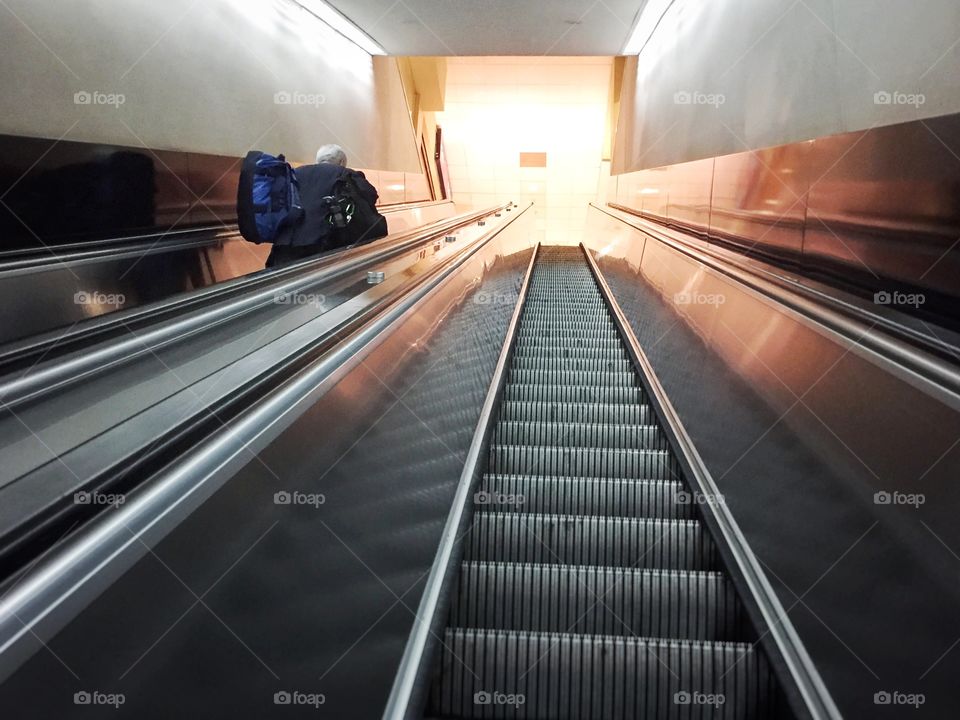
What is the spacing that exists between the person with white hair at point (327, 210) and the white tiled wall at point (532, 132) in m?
15.9

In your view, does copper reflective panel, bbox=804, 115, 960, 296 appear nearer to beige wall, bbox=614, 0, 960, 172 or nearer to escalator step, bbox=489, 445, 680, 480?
beige wall, bbox=614, 0, 960, 172

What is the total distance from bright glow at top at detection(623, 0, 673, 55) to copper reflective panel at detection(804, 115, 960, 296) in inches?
273

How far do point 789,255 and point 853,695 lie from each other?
11.3 feet

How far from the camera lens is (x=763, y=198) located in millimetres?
5105

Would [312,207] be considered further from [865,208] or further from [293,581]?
[293,581]

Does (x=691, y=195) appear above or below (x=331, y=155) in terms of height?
below

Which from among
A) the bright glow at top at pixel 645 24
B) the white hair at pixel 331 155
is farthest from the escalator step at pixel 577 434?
the bright glow at top at pixel 645 24

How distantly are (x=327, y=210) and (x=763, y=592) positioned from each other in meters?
4.13

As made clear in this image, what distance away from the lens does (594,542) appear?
9.77ft

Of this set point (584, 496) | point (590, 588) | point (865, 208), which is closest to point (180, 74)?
point (584, 496)

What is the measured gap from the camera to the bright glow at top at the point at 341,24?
974cm

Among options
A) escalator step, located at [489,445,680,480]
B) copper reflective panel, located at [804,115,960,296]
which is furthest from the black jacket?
copper reflective panel, located at [804,115,960,296]

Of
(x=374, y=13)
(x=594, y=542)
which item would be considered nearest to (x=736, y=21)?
(x=374, y=13)

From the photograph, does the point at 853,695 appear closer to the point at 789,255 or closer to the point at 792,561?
the point at 792,561
